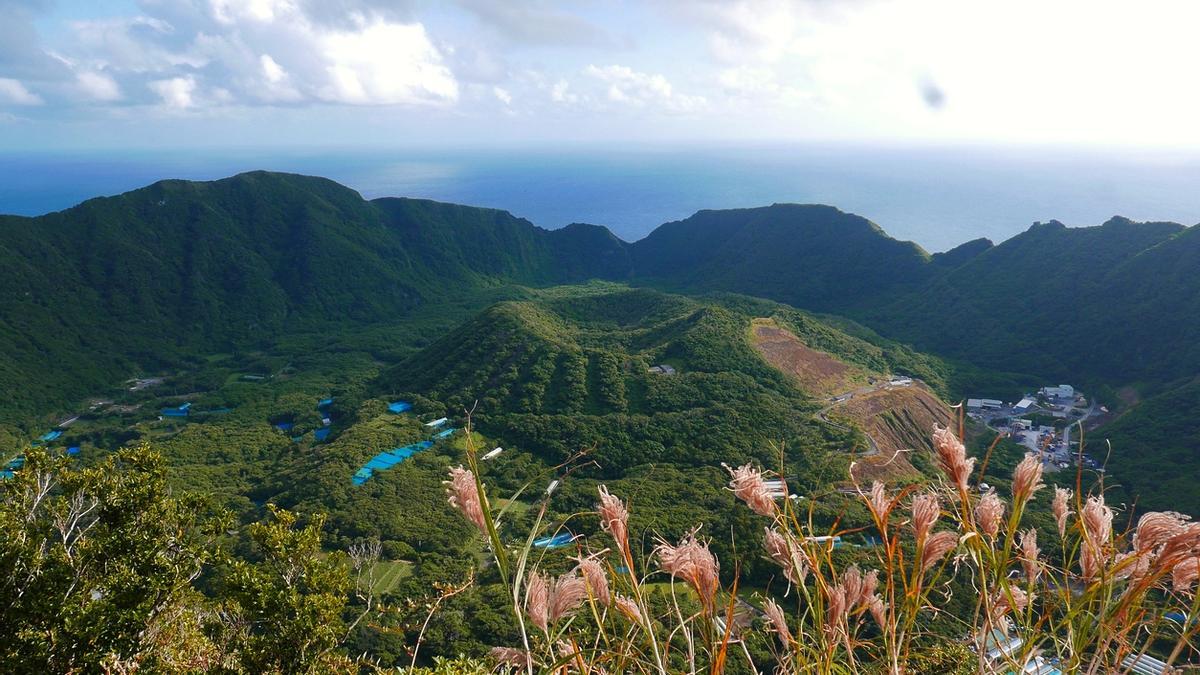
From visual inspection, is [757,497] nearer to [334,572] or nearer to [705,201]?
[334,572]

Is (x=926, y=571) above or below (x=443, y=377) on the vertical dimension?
above

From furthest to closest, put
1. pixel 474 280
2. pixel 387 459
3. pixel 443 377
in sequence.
A: pixel 474 280 < pixel 443 377 < pixel 387 459

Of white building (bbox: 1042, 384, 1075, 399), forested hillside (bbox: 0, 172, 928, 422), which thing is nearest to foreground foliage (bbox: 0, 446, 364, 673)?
forested hillside (bbox: 0, 172, 928, 422)

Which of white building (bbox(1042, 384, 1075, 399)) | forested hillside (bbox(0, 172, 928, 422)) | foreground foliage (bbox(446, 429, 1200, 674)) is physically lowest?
white building (bbox(1042, 384, 1075, 399))

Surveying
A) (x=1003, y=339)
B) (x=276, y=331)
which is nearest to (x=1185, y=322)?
(x=1003, y=339)

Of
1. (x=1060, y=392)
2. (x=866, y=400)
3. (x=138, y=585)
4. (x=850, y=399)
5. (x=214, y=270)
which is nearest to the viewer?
(x=138, y=585)

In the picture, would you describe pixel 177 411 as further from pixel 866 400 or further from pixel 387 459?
pixel 866 400

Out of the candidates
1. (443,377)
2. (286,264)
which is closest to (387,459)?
(443,377)

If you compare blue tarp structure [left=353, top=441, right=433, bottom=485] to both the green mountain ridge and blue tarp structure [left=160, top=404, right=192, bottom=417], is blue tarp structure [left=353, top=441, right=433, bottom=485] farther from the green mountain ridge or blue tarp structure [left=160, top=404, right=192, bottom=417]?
blue tarp structure [left=160, top=404, right=192, bottom=417]
